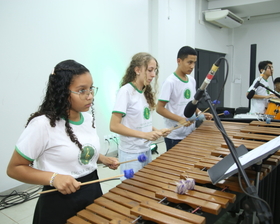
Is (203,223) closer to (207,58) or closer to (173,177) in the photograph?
(173,177)

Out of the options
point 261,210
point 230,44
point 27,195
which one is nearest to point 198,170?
point 261,210

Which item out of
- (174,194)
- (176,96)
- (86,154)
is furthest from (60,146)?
(176,96)

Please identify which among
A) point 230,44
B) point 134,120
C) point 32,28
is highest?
point 230,44

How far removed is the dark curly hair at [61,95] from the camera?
1322mm

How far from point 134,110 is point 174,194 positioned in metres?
0.89

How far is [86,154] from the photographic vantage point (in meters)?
1.39

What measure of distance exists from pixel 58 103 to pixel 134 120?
84 cm

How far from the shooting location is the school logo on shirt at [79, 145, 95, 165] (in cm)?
137

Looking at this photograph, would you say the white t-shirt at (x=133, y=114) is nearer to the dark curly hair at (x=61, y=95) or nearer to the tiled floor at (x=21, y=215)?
the dark curly hair at (x=61, y=95)

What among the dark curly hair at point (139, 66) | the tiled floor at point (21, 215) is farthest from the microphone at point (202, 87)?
the tiled floor at point (21, 215)

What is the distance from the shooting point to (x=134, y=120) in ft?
6.76

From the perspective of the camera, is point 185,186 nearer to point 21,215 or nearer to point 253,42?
point 21,215

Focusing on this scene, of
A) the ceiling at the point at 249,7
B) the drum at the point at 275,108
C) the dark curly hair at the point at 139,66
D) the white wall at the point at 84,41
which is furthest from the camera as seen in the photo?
the ceiling at the point at 249,7

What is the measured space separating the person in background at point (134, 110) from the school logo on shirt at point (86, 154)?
1.74 ft
